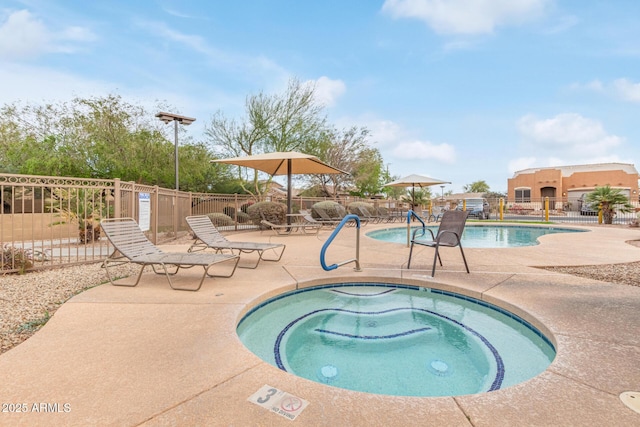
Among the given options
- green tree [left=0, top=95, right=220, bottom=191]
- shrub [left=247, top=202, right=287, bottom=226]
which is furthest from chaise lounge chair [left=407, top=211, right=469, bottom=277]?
green tree [left=0, top=95, right=220, bottom=191]

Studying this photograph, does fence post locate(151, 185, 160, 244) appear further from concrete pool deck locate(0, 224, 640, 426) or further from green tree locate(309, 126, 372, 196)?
green tree locate(309, 126, 372, 196)

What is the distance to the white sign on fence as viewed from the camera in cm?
698

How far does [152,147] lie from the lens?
15.5 m

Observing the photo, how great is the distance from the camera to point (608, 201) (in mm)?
15352

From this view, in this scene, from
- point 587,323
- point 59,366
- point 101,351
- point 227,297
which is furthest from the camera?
point 227,297

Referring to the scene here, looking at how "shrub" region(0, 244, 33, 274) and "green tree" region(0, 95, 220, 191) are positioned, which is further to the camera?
"green tree" region(0, 95, 220, 191)

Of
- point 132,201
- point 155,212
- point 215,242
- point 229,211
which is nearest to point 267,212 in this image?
point 229,211

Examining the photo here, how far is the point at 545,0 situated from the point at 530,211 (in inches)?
985

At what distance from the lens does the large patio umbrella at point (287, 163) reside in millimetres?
9117

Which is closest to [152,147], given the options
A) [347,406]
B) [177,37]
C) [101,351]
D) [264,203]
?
[177,37]

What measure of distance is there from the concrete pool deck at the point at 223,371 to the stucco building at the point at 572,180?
1743 inches

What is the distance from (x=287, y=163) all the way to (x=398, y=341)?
814 centimetres

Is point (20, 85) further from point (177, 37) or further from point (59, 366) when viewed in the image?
point (59, 366)

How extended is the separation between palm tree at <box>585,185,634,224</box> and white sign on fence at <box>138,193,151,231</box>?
19889 millimetres
